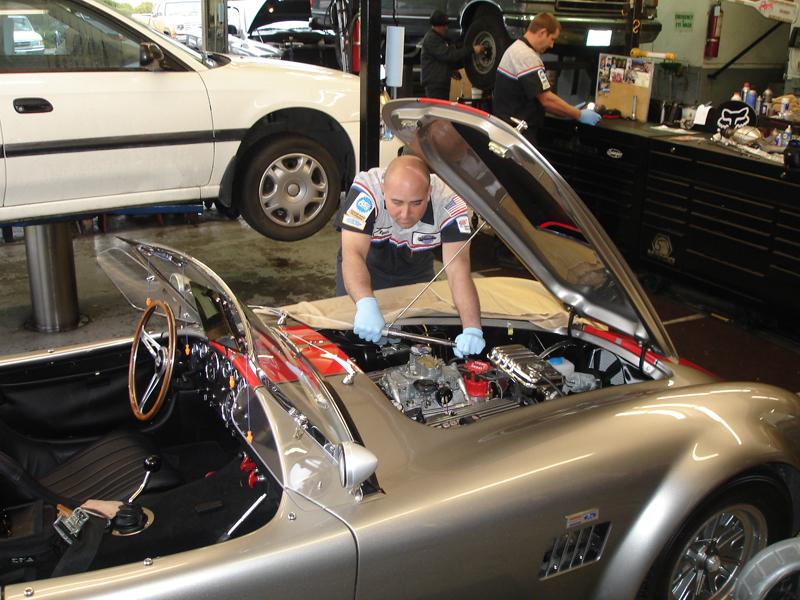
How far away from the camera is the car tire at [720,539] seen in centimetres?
238

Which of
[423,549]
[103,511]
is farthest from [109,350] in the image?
[423,549]

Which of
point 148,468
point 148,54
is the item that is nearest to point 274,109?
point 148,54

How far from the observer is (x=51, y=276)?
499 centimetres

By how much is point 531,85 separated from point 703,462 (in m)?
4.74

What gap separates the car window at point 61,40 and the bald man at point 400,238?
2171 mm

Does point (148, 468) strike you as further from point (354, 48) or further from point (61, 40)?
point (354, 48)

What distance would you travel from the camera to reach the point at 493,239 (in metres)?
7.01

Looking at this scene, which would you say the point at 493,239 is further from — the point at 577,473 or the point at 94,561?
the point at 94,561

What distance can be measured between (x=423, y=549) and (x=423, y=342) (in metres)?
1.14

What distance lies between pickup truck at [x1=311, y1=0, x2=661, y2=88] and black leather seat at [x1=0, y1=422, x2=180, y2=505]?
23.2 ft

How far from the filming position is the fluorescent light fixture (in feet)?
29.7

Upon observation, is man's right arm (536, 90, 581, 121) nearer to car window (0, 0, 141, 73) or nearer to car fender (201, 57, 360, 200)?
car fender (201, 57, 360, 200)

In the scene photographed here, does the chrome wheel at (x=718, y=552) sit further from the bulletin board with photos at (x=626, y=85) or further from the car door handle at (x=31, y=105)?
the bulletin board with photos at (x=626, y=85)

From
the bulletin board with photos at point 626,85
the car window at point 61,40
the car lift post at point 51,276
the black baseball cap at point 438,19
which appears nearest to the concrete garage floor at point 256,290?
the car lift post at point 51,276
